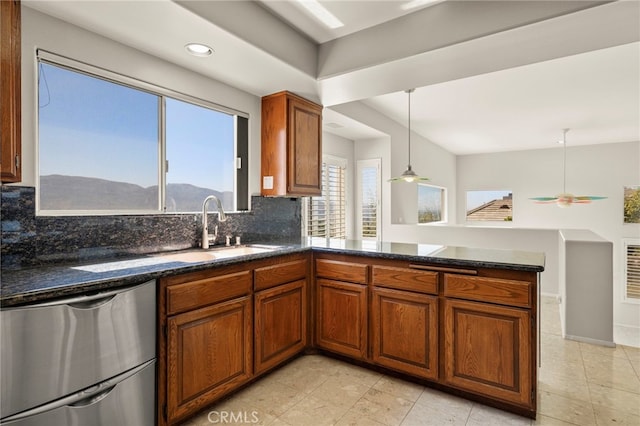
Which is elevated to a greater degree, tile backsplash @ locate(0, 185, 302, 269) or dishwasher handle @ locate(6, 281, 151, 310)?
tile backsplash @ locate(0, 185, 302, 269)

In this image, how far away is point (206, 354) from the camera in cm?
192

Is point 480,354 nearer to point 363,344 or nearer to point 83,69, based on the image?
point 363,344

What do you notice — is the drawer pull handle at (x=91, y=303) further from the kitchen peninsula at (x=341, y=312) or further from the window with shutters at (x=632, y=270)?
the window with shutters at (x=632, y=270)

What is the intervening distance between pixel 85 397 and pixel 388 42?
2601 millimetres

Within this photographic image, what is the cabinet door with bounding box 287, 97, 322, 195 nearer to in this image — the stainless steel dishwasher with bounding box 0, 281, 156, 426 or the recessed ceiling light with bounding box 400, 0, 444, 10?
the recessed ceiling light with bounding box 400, 0, 444, 10

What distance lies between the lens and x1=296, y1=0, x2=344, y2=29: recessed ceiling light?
213 cm

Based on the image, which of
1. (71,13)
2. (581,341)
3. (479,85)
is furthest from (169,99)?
(581,341)

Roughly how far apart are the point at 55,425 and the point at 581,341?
3863mm

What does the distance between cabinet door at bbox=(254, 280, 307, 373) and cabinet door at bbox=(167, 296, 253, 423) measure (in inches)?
3.8

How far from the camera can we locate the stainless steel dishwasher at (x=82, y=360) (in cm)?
124

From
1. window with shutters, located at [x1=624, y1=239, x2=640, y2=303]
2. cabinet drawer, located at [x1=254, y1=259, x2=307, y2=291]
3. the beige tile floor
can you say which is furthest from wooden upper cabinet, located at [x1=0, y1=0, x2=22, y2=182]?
window with shutters, located at [x1=624, y1=239, x2=640, y2=303]

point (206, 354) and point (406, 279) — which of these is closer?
point (206, 354)

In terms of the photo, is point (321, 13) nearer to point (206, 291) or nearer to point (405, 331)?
point (206, 291)

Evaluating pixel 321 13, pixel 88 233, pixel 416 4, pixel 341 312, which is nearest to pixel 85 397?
pixel 88 233
